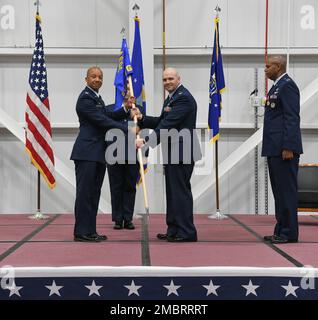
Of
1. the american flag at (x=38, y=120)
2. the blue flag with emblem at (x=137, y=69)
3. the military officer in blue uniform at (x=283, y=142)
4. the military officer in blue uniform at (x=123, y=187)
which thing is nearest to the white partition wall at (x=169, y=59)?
the blue flag with emblem at (x=137, y=69)

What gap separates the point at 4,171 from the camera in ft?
26.2

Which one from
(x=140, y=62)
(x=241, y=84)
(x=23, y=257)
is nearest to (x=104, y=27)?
(x=140, y=62)

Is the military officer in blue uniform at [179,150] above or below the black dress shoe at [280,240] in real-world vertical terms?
above

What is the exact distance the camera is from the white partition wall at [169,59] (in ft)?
26.3

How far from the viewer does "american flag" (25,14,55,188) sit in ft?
22.4

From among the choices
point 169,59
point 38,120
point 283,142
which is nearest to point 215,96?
point 169,59

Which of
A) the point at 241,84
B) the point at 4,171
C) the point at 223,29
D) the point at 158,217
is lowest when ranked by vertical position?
the point at 158,217

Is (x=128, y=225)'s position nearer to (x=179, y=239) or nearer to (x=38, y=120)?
(x=179, y=239)

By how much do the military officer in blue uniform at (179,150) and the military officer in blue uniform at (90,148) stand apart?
42 cm

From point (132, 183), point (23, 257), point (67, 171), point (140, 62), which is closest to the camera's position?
point (23, 257)

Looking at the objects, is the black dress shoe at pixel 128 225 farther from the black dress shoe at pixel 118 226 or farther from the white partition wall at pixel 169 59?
the white partition wall at pixel 169 59

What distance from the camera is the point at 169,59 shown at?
26.5 feet
